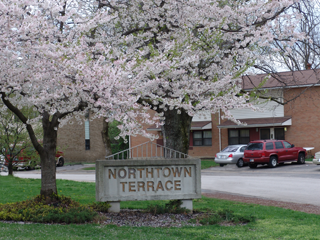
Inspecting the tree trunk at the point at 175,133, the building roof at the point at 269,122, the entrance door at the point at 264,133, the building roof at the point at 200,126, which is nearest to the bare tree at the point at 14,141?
the tree trunk at the point at 175,133

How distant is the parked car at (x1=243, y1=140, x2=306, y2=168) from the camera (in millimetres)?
24812

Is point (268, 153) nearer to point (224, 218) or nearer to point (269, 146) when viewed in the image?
point (269, 146)

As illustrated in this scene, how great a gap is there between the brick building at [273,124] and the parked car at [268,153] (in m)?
3.11

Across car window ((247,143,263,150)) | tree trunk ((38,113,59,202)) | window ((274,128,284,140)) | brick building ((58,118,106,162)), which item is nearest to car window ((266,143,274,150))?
car window ((247,143,263,150))

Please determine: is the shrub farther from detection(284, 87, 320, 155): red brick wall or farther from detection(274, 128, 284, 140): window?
detection(274, 128, 284, 140): window

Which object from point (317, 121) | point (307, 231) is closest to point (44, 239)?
point (307, 231)

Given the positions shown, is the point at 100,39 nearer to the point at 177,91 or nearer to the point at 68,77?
the point at 177,91

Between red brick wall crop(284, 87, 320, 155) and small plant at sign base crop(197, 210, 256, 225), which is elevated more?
red brick wall crop(284, 87, 320, 155)

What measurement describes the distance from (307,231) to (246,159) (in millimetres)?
18513

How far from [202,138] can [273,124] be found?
754cm

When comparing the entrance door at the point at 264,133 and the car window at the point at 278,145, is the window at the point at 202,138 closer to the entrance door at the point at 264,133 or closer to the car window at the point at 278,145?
the entrance door at the point at 264,133

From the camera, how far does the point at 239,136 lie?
3369cm

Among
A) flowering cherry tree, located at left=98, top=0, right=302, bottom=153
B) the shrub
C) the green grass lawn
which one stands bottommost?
the green grass lawn

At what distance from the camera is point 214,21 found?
12.1 metres
